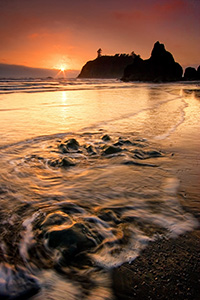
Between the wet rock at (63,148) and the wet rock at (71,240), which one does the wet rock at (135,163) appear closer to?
the wet rock at (63,148)

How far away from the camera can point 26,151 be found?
4434 mm

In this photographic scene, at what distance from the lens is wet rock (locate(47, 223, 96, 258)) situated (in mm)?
1858

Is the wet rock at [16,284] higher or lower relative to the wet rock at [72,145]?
lower

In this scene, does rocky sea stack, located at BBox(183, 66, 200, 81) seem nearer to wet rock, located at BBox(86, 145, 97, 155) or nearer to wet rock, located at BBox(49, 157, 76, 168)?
wet rock, located at BBox(86, 145, 97, 155)

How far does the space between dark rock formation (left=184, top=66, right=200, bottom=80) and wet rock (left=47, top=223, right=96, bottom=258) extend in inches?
3865

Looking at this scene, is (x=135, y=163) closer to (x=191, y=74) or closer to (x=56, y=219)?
(x=56, y=219)

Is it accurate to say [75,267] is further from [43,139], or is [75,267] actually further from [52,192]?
[43,139]

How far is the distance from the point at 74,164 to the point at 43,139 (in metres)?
1.85

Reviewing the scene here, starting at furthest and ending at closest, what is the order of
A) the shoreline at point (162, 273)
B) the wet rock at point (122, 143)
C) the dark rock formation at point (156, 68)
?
1. the dark rock formation at point (156, 68)
2. the wet rock at point (122, 143)
3. the shoreline at point (162, 273)

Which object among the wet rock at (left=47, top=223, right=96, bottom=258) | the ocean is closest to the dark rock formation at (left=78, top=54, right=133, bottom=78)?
the ocean

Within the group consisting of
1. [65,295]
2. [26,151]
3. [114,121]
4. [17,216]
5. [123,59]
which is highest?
[123,59]

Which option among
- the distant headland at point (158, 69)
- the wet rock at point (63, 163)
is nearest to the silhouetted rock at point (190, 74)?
the distant headland at point (158, 69)

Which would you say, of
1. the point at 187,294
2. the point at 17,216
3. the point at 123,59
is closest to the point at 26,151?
the point at 17,216

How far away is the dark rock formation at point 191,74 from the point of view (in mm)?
86188
